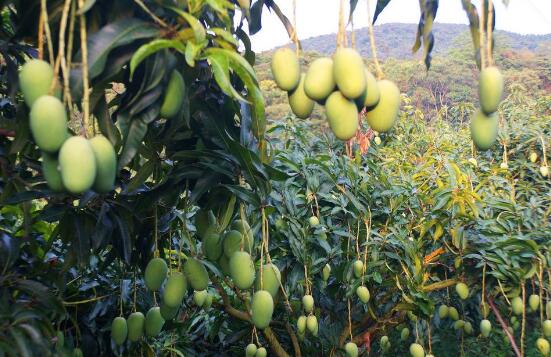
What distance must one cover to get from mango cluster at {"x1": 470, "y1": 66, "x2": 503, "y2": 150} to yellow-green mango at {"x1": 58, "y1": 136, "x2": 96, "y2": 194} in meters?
0.48

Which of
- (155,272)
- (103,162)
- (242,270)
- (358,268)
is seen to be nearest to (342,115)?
(103,162)

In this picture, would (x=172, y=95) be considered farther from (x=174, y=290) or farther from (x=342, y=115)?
(x=174, y=290)

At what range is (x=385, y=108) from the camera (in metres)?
0.82

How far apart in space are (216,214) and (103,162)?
0.64 metres

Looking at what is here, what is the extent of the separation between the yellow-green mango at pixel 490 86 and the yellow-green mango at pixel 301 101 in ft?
0.76

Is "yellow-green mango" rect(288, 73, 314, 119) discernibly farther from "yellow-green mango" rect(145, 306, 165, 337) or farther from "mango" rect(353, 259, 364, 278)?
"mango" rect(353, 259, 364, 278)

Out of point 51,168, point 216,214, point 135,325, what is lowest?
point 135,325

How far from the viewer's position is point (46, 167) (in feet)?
2.40

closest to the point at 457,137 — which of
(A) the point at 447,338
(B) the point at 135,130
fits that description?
(A) the point at 447,338

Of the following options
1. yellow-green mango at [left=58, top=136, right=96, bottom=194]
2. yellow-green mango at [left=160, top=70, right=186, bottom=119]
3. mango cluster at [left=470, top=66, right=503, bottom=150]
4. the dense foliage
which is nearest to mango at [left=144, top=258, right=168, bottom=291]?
the dense foliage

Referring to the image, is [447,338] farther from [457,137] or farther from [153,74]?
[153,74]

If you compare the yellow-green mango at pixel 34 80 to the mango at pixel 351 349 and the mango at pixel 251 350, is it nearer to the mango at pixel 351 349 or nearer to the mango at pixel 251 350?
the mango at pixel 251 350

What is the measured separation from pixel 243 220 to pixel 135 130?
0.44 metres

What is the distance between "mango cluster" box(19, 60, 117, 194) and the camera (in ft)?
2.15
